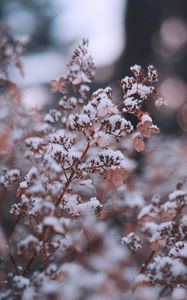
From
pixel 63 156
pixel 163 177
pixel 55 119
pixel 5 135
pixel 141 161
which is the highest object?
pixel 141 161

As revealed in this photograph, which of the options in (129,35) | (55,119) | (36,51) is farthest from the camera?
(36,51)

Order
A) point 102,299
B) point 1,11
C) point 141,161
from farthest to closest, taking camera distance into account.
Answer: point 1,11, point 141,161, point 102,299

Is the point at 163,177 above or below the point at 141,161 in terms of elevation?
below

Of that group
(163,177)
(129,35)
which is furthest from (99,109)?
(129,35)

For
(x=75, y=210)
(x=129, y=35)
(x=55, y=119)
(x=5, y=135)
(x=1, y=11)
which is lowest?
(x=75, y=210)

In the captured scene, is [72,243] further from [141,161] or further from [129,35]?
[129,35]

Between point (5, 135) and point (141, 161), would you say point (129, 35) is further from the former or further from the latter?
point (5, 135)

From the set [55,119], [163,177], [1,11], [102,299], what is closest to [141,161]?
[163,177]

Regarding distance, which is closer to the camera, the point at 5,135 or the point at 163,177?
the point at 5,135

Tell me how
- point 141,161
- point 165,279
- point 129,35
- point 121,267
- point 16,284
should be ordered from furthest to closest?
1. point 129,35
2. point 141,161
3. point 121,267
4. point 165,279
5. point 16,284
